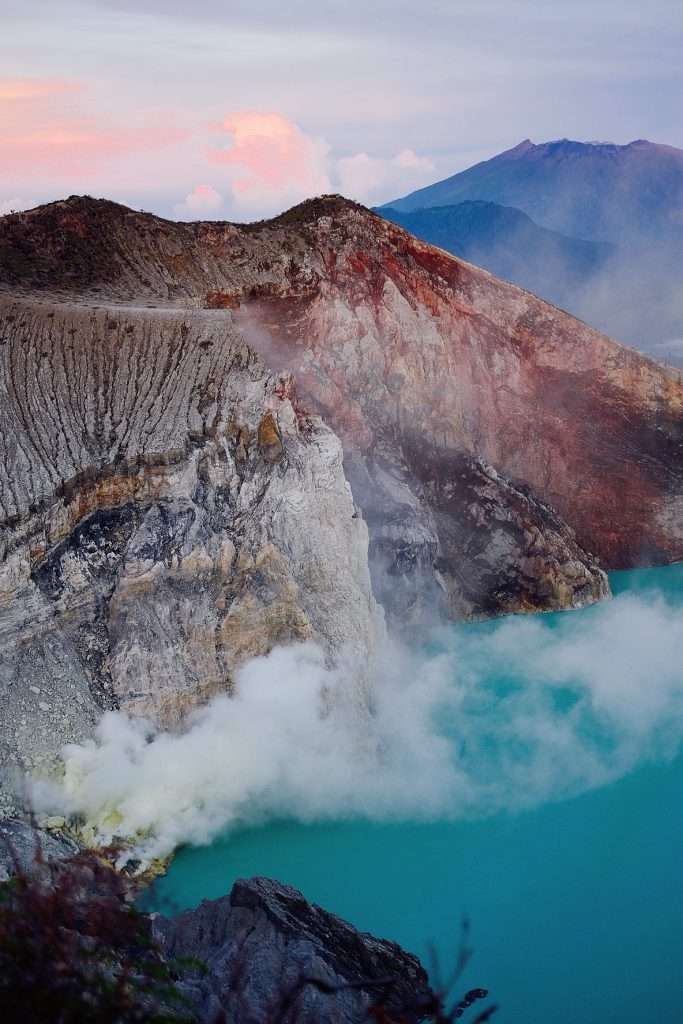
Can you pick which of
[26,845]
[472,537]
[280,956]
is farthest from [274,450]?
[280,956]

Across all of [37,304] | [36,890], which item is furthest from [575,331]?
[36,890]

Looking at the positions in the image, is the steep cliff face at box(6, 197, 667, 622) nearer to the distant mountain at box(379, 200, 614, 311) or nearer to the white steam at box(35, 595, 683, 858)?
the white steam at box(35, 595, 683, 858)

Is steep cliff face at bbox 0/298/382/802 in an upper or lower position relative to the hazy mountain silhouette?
lower

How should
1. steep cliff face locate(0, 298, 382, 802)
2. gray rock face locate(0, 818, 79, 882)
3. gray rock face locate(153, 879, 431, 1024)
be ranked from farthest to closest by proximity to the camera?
steep cliff face locate(0, 298, 382, 802) → gray rock face locate(0, 818, 79, 882) → gray rock face locate(153, 879, 431, 1024)

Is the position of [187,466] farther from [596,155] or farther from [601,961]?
[596,155]

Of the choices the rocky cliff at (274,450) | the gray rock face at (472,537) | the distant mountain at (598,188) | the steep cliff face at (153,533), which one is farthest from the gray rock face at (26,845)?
the distant mountain at (598,188)

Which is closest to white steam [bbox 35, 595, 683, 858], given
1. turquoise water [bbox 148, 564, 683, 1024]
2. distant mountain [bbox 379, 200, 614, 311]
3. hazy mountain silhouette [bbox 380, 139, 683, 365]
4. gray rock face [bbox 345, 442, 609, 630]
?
turquoise water [bbox 148, 564, 683, 1024]

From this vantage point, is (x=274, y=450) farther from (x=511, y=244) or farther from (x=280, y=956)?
(x=511, y=244)
